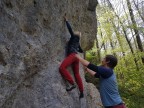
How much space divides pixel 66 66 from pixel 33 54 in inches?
47.9

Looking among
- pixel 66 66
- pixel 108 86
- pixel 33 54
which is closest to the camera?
pixel 108 86

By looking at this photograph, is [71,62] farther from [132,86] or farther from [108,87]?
[132,86]

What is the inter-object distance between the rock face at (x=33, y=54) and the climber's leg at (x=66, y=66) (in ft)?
0.52

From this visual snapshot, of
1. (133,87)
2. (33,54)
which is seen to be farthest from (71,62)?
(133,87)

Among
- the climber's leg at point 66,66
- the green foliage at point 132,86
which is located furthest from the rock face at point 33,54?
the green foliage at point 132,86

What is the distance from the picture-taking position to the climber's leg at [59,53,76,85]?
7.79 m

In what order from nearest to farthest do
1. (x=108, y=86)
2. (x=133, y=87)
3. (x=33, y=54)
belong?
(x=108, y=86)
(x=33, y=54)
(x=133, y=87)

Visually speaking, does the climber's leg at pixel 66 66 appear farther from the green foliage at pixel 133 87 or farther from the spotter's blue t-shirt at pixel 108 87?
the green foliage at pixel 133 87

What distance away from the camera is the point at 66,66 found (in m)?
7.92

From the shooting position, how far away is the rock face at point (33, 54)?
630 cm

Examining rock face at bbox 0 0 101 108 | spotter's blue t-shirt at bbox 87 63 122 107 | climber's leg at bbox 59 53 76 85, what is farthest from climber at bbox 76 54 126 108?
rock face at bbox 0 0 101 108

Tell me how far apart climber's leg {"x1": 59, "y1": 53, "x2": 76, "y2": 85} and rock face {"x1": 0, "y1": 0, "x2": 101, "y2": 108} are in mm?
158

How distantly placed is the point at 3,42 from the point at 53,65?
205cm

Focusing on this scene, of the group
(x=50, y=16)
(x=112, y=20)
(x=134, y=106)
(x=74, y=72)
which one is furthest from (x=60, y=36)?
(x=112, y=20)
